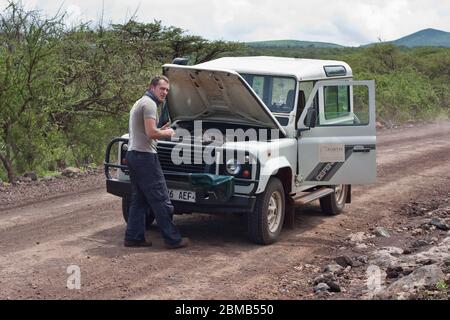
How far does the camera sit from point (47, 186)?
12.5 metres

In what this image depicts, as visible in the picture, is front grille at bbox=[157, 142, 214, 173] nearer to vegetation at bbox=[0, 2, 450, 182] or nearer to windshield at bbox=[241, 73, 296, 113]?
windshield at bbox=[241, 73, 296, 113]

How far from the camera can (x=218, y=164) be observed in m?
8.05

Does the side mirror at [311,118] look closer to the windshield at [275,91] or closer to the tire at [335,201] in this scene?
the windshield at [275,91]

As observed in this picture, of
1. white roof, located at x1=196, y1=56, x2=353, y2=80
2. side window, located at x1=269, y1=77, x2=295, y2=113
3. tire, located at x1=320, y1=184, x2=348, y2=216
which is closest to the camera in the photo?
side window, located at x1=269, y1=77, x2=295, y2=113

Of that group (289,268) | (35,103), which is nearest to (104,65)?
(35,103)

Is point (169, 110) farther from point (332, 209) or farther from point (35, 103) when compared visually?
point (35, 103)

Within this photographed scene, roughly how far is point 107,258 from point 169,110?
267 cm

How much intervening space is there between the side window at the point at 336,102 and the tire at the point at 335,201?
112cm

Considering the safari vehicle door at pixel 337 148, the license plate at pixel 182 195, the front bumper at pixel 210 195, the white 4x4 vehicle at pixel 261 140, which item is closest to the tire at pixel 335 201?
the white 4x4 vehicle at pixel 261 140

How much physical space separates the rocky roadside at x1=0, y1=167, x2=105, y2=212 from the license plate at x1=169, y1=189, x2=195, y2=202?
3420mm

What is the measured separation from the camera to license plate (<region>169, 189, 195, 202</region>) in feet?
26.5

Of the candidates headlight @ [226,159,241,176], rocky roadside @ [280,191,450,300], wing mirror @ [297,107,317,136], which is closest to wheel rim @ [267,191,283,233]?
headlight @ [226,159,241,176]

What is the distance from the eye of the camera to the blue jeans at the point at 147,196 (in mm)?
7781

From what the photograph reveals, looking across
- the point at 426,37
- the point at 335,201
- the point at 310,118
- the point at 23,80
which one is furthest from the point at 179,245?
the point at 426,37
